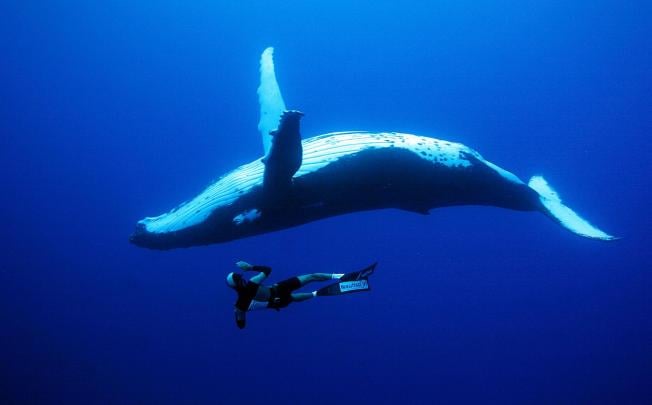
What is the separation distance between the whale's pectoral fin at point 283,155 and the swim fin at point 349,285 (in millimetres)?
1766

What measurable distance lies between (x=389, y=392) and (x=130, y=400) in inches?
466

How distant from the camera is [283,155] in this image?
4461 millimetres

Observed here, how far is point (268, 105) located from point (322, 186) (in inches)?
50.6

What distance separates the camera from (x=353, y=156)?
5.86 m

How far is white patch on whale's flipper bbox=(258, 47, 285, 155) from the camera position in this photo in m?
5.39

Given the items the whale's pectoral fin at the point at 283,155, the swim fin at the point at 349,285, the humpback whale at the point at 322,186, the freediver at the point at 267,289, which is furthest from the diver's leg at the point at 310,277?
the whale's pectoral fin at the point at 283,155

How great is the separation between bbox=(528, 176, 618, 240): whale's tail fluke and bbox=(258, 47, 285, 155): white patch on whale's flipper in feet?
15.3

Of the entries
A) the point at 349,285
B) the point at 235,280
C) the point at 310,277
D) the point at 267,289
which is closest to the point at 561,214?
the point at 349,285

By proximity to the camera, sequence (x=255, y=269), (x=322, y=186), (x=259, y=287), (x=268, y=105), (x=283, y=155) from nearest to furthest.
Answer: (x=283, y=155) → (x=268, y=105) → (x=322, y=186) → (x=259, y=287) → (x=255, y=269)

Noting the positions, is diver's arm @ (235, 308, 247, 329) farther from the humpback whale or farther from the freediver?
the humpback whale

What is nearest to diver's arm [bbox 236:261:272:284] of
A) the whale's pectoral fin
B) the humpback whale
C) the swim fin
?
the humpback whale

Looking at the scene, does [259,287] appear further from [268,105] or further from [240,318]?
[268,105]

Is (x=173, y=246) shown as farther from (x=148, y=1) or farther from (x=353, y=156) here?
(x=148, y=1)

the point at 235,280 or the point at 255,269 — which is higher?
the point at 255,269
